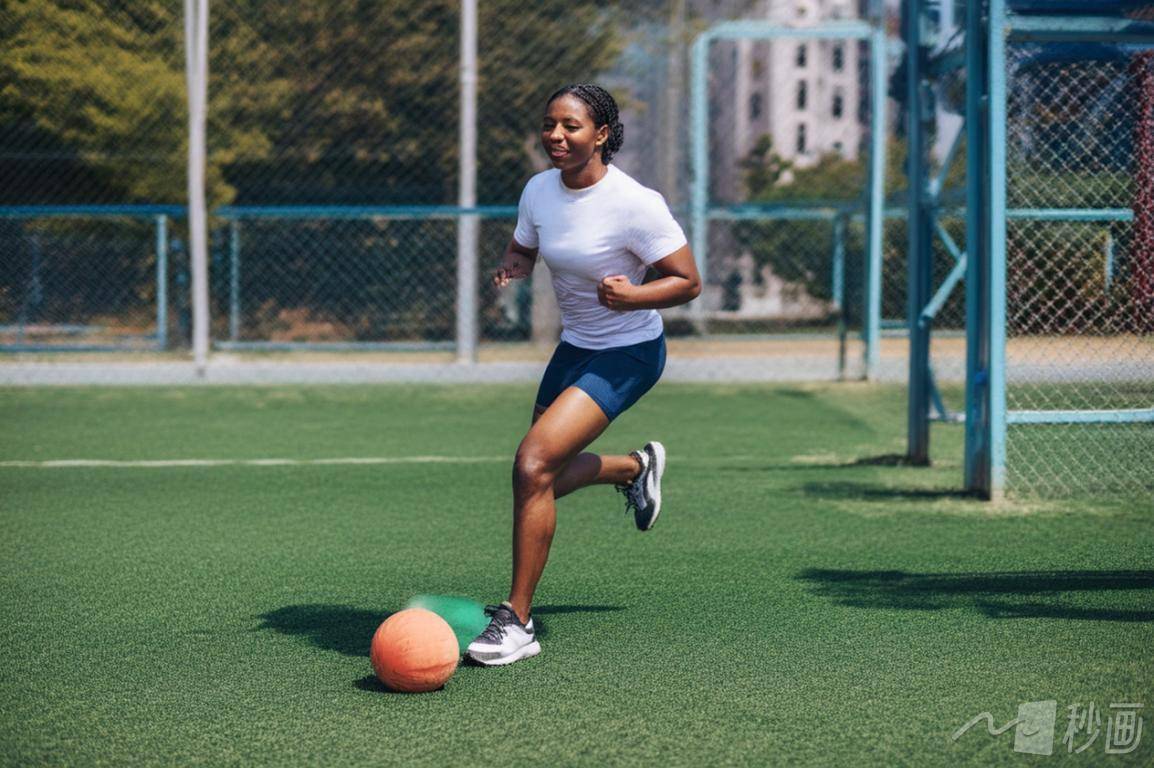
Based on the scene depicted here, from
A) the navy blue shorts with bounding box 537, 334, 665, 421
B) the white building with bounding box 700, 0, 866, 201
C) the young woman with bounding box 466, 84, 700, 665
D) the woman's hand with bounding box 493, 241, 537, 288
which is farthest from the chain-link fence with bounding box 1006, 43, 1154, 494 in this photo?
the white building with bounding box 700, 0, 866, 201

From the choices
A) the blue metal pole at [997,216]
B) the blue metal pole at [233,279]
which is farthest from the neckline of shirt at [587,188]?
the blue metal pole at [233,279]

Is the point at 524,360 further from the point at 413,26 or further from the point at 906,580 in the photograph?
the point at 906,580

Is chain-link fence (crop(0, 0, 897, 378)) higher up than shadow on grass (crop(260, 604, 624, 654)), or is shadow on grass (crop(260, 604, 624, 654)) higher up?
chain-link fence (crop(0, 0, 897, 378))

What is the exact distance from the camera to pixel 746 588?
612 centimetres

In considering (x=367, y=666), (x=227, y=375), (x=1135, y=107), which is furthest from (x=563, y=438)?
(x=227, y=375)

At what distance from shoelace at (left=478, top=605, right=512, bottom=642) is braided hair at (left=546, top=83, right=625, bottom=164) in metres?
1.63

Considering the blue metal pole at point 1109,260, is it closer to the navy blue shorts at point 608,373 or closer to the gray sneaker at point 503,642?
the navy blue shorts at point 608,373

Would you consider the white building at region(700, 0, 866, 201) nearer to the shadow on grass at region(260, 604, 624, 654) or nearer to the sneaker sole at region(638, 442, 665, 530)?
the sneaker sole at region(638, 442, 665, 530)

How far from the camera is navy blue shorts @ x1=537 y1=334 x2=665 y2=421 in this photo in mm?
5219

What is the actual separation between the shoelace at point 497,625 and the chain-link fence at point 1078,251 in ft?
13.7

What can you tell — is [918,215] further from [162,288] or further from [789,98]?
[789,98]

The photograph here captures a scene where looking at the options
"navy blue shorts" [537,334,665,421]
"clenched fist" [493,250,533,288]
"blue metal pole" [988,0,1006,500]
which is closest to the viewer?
"navy blue shorts" [537,334,665,421]

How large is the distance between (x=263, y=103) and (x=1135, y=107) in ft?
35.5

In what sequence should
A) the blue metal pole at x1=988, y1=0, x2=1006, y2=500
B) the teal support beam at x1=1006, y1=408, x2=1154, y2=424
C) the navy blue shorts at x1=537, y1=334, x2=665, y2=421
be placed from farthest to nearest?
the blue metal pole at x1=988, y1=0, x2=1006, y2=500
the teal support beam at x1=1006, y1=408, x2=1154, y2=424
the navy blue shorts at x1=537, y1=334, x2=665, y2=421
